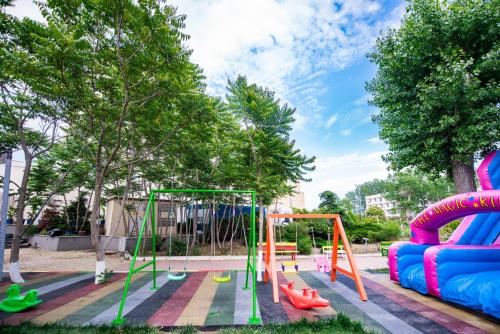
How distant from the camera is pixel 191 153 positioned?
1191cm

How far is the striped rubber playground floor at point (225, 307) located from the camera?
4672mm

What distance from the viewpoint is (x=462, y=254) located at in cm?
562

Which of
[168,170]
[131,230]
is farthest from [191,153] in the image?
[131,230]

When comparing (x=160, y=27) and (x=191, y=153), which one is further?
(x=191, y=153)

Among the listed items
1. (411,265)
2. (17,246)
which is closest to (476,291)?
(411,265)

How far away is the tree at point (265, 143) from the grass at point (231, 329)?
30.0 ft

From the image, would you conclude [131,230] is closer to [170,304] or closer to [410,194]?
[170,304]

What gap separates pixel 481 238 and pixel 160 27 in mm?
9810

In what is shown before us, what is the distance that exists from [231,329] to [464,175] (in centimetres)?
939

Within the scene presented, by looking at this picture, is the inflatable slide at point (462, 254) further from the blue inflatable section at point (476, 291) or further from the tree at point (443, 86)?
the tree at point (443, 86)

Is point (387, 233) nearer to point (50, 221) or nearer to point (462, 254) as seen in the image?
point (462, 254)

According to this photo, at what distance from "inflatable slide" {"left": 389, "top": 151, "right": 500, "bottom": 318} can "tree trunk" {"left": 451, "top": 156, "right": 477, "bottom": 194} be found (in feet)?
6.09

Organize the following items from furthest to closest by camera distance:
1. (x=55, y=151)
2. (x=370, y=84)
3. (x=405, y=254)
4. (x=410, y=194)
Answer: (x=410, y=194) < (x=55, y=151) < (x=370, y=84) < (x=405, y=254)

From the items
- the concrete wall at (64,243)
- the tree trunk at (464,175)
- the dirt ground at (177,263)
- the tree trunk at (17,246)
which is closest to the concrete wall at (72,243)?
the concrete wall at (64,243)
